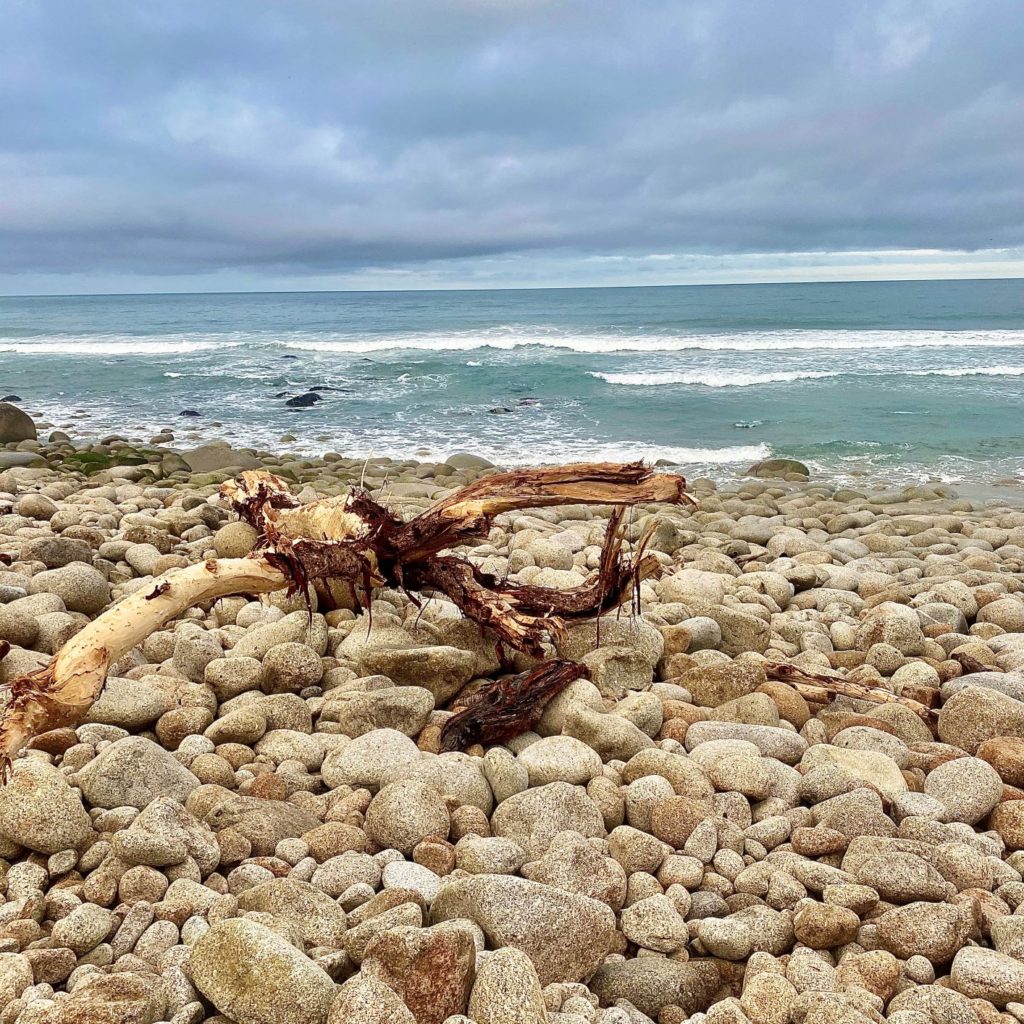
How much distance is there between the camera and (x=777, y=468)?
13.9m

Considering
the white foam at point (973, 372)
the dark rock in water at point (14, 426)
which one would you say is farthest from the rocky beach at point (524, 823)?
the white foam at point (973, 372)

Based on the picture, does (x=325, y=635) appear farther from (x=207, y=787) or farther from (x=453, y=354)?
(x=453, y=354)

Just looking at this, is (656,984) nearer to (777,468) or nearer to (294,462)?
(777,468)

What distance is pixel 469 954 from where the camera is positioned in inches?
97.2

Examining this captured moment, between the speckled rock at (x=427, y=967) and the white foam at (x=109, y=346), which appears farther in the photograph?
the white foam at (x=109, y=346)

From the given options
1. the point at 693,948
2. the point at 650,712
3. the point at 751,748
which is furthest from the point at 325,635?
the point at 693,948

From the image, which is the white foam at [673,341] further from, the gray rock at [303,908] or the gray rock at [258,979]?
the gray rock at [258,979]

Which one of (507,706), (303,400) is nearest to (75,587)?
(507,706)

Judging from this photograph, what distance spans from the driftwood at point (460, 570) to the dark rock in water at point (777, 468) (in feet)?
30.1

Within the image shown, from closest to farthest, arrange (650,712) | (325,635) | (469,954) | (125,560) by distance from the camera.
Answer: (469,954), (650,712), (325,635), (125,560)

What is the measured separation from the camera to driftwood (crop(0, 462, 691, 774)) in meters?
4.20

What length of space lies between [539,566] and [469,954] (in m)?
4.77

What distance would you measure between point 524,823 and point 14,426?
1597 cm

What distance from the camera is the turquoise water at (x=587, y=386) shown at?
54.3ft
